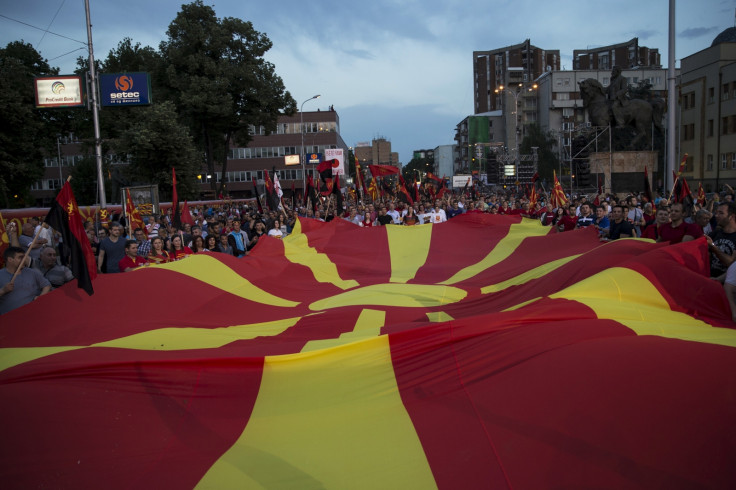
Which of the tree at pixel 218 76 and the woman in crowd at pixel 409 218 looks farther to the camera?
the tree at pixel 218 76

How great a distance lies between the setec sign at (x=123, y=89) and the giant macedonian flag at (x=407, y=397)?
46.2 ft

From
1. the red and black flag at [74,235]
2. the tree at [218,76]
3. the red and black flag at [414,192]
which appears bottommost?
the red and black flag at [74,235]

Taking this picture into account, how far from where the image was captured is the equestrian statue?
97.9ft

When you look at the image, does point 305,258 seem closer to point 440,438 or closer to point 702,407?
point 440,438

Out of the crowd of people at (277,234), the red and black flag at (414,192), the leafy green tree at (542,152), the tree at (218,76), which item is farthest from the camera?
the leafy green tree at (542,152)

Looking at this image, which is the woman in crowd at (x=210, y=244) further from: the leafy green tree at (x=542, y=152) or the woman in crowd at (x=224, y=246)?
the leafy green tree at (x=542, y=152)

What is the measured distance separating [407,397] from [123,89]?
17.4m

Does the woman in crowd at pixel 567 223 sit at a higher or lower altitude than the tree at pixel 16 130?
lower

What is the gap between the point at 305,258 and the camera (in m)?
9.36

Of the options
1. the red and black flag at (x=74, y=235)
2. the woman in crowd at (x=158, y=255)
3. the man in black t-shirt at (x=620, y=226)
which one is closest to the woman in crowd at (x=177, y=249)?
the woman in crowd at (x=158, y=255)

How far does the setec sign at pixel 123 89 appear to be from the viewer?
57.8 ft

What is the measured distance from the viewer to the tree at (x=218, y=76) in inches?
1389

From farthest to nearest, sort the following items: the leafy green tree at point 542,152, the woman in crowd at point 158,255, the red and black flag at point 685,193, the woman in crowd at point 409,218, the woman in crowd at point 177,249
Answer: the leafy green tree at point 542,152
the woman in crowd at point 409,218
the red and black flag at point 685,193
the woman in crowd at point 177,249
the woman in crowd at point 158,255

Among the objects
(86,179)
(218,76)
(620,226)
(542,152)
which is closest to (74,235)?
(620,226)
